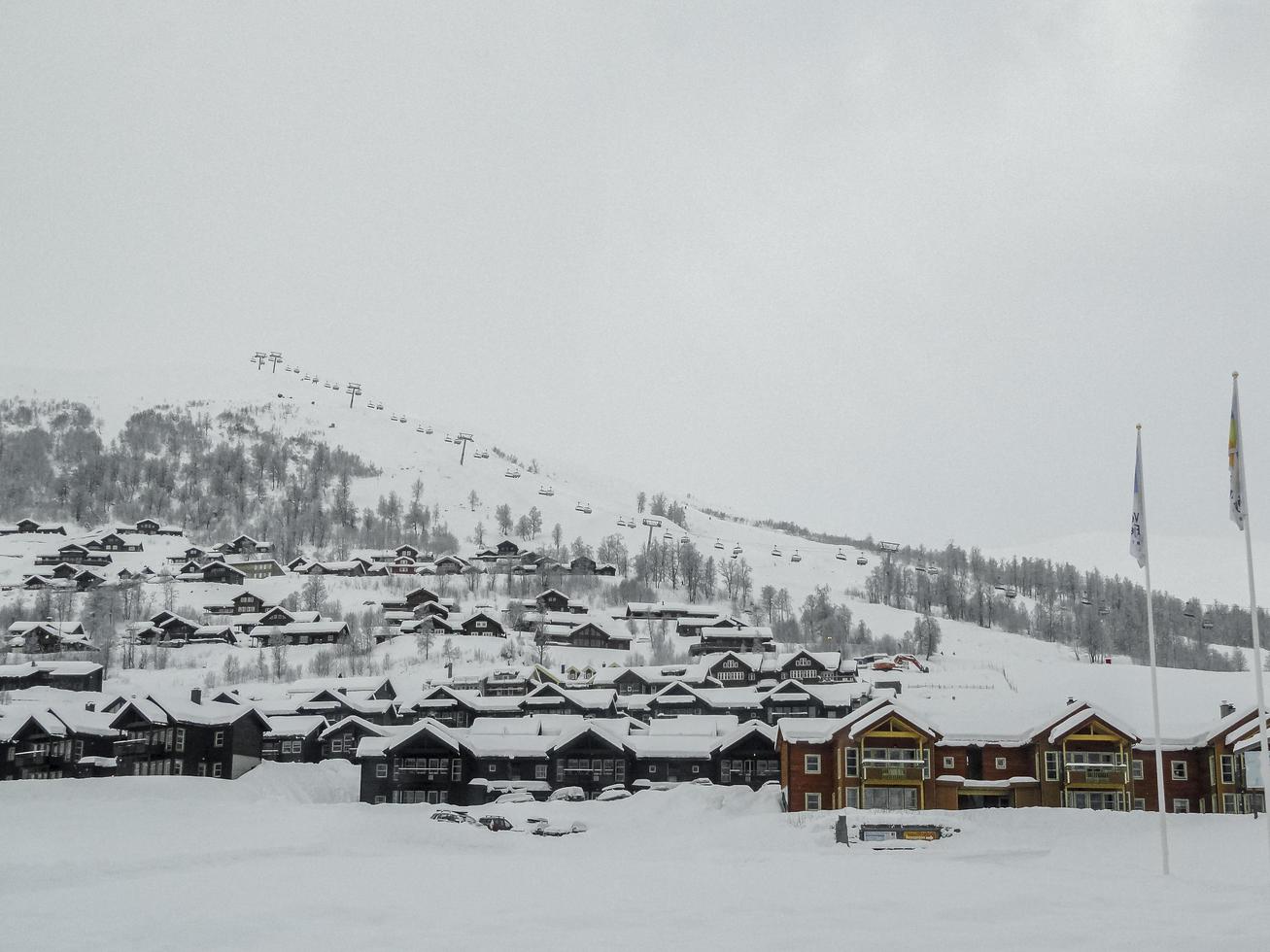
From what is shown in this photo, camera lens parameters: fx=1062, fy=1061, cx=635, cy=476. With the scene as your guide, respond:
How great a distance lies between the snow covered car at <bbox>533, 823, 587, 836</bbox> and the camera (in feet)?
144

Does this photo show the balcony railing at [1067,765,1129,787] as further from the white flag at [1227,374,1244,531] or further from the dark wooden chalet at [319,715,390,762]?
the dark wooden chalet at [319,715,390,762]

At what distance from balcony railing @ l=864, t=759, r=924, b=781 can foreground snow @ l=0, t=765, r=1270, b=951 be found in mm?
6897

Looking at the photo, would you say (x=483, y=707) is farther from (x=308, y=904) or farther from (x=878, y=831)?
(x=308, y=904)

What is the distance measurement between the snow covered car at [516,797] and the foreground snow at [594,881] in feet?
47.5

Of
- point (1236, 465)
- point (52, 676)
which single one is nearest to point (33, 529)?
point (52, 676)

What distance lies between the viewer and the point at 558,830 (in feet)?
146

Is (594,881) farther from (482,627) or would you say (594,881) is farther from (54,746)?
(482,627)

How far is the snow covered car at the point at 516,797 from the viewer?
194ft

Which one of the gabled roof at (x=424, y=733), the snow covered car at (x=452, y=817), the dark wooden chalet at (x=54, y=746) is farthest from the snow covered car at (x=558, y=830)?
the dark wooden chalet at (x=54, y=746)

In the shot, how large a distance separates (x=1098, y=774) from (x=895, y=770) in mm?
8932

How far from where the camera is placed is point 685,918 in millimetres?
18953

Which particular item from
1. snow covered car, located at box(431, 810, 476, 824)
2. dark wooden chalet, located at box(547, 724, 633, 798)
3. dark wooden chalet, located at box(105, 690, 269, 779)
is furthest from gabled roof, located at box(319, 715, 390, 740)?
snow covered car, located at box(431, 810, 476, 824)

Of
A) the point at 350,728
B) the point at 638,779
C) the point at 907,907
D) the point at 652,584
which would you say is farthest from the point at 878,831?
the point at 652,584

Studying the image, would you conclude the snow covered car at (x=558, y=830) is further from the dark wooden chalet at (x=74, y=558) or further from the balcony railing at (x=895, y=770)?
the dark wooden chalet at (x=74, y=558)
